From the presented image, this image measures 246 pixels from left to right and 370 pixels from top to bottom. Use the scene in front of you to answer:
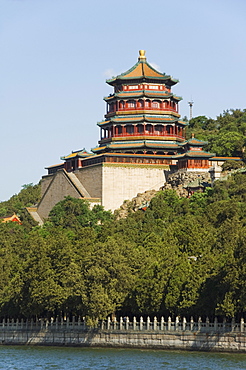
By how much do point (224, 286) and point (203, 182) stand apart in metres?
52.9

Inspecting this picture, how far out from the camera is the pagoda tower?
127 meters

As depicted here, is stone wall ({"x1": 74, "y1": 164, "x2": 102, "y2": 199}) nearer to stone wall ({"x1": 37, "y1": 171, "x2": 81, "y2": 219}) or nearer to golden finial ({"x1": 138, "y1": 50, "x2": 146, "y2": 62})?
stone wall ({"x1": 37, "y1": 171, "x2": 81, "y2": 219})

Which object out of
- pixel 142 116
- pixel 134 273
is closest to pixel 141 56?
pixel 142 116

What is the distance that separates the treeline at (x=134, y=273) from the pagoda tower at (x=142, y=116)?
29269 millimetres

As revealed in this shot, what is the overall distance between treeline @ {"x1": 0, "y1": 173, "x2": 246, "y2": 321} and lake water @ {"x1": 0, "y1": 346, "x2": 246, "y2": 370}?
2983 mm

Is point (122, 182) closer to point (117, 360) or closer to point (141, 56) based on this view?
point (141, 56)

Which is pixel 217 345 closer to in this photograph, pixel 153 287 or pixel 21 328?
pixel 153 287

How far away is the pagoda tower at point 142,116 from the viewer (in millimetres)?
127375

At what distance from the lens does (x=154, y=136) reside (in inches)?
5074

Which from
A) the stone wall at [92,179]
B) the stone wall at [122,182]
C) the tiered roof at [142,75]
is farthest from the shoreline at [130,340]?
the tiered roof at [142,75]

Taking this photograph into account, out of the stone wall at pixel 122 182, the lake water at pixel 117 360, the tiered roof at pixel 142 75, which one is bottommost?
the lake water at pixel 117 360

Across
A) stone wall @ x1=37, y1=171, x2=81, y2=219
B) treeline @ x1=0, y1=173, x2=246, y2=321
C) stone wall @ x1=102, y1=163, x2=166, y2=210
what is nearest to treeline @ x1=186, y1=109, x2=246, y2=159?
stone wall @ x1=102, y1=163, x2=166, y2=210

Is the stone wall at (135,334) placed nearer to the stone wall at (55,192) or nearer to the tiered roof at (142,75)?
the stone wall at (55,192)

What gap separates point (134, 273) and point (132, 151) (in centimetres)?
5180
